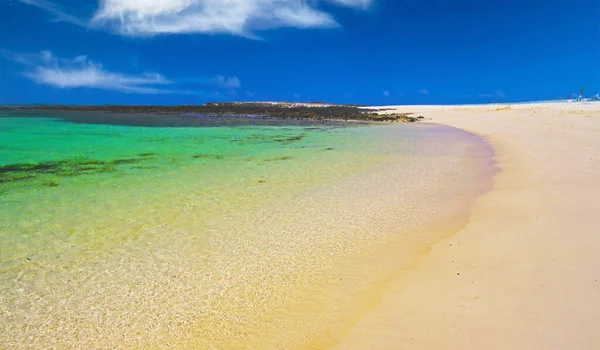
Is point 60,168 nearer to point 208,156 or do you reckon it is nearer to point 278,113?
point 208,156

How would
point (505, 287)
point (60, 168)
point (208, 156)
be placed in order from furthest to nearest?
point (208, 156) → point (60, 168) → point (505, 287)

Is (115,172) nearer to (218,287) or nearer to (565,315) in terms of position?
(218,287)

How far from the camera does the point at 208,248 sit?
17.5 ft

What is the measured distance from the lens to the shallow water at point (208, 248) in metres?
3.55

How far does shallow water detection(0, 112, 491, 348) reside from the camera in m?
3.55

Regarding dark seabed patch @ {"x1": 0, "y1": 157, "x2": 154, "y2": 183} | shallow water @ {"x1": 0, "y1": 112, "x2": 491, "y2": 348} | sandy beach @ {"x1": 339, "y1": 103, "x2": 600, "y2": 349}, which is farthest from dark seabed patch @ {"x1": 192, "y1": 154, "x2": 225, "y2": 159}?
sandy beach @ {"x1": 339, "y1": 103, "x2": 600, "y2": 349}

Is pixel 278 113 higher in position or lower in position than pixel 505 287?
higher

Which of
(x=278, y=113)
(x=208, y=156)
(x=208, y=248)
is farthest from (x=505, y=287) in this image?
(x=278, y=113)

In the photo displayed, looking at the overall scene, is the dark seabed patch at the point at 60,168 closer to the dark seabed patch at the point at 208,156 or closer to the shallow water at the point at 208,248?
the shallow water at the point at 208,248

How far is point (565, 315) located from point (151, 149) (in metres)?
16.1

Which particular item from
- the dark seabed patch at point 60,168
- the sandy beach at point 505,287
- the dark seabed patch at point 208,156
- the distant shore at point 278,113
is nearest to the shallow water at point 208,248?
the dark seabed patch at point 60,168

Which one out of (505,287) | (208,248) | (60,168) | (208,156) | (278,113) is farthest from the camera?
(278,113)

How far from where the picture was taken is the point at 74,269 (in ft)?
15.5

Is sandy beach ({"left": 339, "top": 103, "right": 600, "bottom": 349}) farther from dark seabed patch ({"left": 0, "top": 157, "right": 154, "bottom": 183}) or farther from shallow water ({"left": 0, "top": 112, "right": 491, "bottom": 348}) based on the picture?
dark seabed patch ({"left": 0, "top": 157, "right": 154, "bottom": 183})
